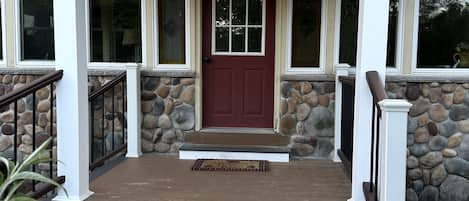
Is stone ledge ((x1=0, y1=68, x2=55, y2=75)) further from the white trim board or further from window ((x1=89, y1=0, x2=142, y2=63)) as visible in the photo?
the white trim board

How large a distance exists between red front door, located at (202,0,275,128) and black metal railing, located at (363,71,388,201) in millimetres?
2119

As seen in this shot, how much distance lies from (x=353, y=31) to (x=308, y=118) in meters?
1.07

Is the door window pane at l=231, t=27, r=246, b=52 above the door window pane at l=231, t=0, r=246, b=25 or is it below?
below

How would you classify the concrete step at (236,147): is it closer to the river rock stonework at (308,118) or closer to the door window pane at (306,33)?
the river rock stonework at (308,118)

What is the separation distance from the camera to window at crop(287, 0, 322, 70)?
202 inches

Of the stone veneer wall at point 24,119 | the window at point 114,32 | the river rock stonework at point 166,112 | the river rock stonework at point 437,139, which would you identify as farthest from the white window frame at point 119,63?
the river rock stonework at point 437,139

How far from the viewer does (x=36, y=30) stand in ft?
18.1

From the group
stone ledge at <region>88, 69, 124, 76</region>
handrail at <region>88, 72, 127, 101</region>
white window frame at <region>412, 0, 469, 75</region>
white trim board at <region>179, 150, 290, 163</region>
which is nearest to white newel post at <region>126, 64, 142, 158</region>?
handrail at <region>88, 72, 127, 101</region>

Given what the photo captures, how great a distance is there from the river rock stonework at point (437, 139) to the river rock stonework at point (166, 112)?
220cm

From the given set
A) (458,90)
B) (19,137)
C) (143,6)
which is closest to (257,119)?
(143,6)

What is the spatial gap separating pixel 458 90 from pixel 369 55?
225cm

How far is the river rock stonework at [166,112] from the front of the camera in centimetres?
527

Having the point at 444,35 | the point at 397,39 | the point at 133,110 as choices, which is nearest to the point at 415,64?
the point at 397,39

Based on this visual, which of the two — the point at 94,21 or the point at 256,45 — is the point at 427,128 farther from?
the point at 94,21
